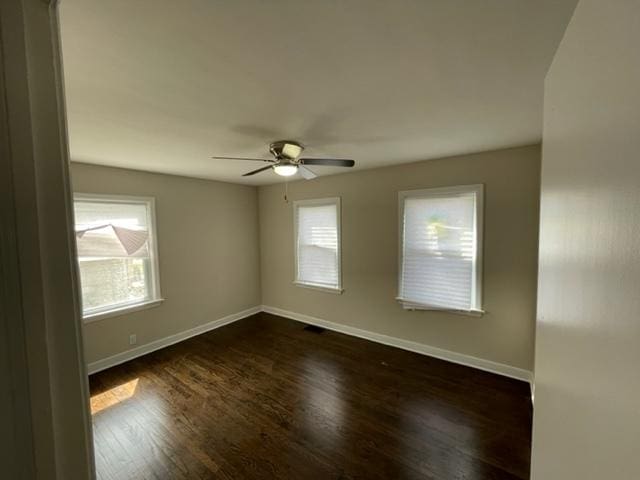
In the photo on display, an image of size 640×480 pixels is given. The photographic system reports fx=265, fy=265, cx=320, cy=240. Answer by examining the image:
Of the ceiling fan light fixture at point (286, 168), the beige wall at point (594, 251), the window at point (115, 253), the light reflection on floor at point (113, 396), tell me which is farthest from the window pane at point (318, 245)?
the beige wall at point (594, 251)

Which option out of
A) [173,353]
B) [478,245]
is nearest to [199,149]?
[173,353]

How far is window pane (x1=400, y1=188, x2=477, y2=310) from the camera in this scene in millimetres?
2963

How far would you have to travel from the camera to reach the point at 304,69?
1341 mm

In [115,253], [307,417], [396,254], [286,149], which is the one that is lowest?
[307,417]

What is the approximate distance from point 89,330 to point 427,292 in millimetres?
3948

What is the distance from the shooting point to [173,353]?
3479 mm

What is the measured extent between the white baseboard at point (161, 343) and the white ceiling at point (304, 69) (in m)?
2.41

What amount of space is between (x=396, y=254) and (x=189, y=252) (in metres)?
2.98

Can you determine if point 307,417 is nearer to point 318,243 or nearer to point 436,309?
point 436,309

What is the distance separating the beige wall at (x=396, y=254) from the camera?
2.67 m

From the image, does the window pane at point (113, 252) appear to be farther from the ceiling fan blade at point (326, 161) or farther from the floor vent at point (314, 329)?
the ceiling fan blade at point (326, 161)

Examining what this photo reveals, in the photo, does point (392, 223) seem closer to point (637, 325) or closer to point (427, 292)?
point (427, 292)

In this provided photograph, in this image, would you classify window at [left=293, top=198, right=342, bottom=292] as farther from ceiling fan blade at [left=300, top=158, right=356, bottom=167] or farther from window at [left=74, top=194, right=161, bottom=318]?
window at [left=74, top=194, right=161, bottom=318]

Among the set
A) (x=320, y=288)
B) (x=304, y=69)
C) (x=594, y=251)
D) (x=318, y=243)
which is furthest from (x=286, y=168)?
(x=320, y=288)
